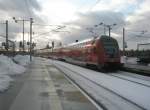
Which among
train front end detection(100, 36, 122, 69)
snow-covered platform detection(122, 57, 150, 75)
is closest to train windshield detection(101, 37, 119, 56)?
train front end detection(100, 36, 122, 69)

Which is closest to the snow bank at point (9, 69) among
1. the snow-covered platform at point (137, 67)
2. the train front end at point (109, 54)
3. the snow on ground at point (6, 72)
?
the snow on ground at point (6, 72)

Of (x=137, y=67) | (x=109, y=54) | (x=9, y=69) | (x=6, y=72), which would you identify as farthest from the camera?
(x=137, y=67)

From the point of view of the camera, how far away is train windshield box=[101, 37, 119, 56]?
115 feet

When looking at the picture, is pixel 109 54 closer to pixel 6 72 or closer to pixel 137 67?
pixel 137 67

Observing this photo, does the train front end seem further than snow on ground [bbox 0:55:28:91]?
Yes

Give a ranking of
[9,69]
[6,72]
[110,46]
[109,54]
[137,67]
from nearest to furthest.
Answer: [6,72] < [9,69] < [109,54] < [110,46] < [137,67]

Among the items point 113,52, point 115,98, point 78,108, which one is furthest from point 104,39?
point 78,108

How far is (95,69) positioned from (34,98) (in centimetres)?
2467

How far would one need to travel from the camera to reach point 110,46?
35438mm

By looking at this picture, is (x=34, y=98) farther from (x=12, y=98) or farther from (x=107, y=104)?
(x=107, y=104)

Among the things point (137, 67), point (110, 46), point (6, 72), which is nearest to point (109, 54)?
point (110, 46)

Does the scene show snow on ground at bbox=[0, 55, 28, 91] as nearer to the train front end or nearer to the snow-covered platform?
the train front end

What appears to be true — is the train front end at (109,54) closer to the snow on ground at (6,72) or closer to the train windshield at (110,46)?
the train windshield at (110,46)

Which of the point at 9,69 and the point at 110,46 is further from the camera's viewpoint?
the point at 110,46
